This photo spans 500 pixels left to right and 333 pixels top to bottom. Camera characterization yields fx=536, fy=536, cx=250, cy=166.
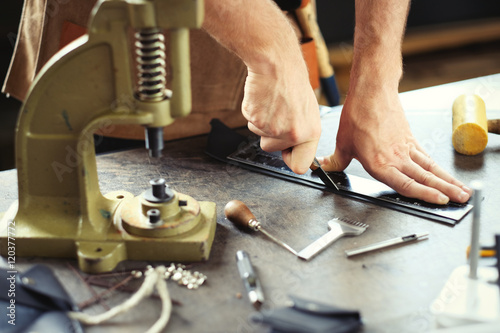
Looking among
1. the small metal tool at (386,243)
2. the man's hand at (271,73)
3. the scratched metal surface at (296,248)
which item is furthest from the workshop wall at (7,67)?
the small metal tool at (386,243)

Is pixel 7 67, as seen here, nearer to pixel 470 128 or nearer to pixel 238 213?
pixel 238 213

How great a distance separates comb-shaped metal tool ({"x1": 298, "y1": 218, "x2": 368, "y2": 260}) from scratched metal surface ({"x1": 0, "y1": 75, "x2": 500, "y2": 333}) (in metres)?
0.01

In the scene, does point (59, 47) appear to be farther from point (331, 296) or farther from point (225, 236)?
point (331, 296)

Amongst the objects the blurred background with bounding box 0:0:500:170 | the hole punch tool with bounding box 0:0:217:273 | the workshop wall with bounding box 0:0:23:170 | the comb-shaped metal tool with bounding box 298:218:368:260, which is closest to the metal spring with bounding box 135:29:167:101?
the hole punch tool with bounding box 0:0:217:273

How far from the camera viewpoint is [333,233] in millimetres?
1062

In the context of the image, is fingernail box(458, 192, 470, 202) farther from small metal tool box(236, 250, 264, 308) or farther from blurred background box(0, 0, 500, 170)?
blurred background box(0, 0, 500, 170)

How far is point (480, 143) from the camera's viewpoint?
1.41 meters

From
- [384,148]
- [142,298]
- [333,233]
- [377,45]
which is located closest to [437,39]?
[377,45]

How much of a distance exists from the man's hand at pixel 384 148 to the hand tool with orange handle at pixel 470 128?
0.43 feet

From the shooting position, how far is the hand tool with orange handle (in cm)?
141

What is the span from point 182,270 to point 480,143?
89 centimetres

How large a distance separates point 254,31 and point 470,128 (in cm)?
66

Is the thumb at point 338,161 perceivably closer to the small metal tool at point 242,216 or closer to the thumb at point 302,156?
the thumb at point 302,156

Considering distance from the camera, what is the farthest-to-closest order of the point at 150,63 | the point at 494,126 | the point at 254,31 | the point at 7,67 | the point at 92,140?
1. the point at 7,67
2. the point at 494,126
3. the point at 254,31
4. the point at 92,140
5. the point at 150,63
